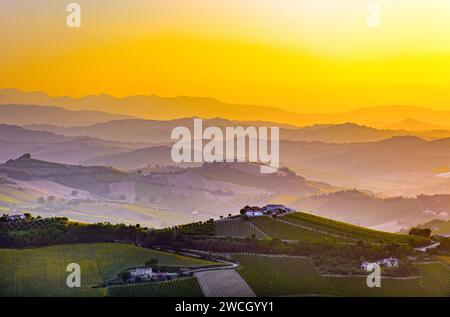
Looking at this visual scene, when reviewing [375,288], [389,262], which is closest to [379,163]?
[389,262]

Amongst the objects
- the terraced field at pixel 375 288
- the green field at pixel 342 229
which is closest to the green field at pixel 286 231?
the green field at pixel 342 229

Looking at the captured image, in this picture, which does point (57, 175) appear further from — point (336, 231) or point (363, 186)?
point (336, 231)

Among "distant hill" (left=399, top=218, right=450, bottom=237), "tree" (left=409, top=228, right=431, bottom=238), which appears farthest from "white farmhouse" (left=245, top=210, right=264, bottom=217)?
"distant hill" (left=399, top=218, right=450, bottom=237)

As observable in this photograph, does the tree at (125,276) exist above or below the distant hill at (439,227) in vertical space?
below

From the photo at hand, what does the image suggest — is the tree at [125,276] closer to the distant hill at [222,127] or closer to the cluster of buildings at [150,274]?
the cluster of buildings at [150,274]

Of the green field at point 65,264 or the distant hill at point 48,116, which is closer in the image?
the green field at point 65,264

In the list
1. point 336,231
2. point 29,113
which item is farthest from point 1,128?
point 336,231
